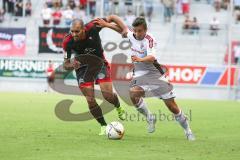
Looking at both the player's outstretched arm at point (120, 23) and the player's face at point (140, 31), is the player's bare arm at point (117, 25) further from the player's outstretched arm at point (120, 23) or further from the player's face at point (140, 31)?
the player's face at point (140, 31)

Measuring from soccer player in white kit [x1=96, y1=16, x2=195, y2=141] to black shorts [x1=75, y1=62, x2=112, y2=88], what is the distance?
96 centimetres

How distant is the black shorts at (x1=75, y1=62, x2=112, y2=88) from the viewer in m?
15.0

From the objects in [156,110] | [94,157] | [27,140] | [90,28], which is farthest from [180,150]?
[156,110]

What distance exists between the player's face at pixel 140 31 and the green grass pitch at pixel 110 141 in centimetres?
198

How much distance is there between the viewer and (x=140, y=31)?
13.6 meters

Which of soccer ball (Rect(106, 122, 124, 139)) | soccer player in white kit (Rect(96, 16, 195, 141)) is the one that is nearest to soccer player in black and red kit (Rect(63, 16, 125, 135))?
soccer player in white kit (Rect(96, 16, 195, 141))

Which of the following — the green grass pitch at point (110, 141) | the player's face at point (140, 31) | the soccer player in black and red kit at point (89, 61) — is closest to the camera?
the green grass pitch at point (110, 141)

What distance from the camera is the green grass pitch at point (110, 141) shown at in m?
11.3

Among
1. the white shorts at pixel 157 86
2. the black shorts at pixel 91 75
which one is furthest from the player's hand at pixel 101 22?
the white shorts at pixel 157 86

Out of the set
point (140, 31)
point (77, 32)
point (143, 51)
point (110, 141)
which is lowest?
point (110, 141)

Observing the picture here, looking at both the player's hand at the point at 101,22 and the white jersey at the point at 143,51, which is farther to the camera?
the player's hand at the point at 101,22

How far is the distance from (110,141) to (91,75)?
2.08 metres

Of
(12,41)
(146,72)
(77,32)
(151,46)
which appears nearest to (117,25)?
(77,32)
